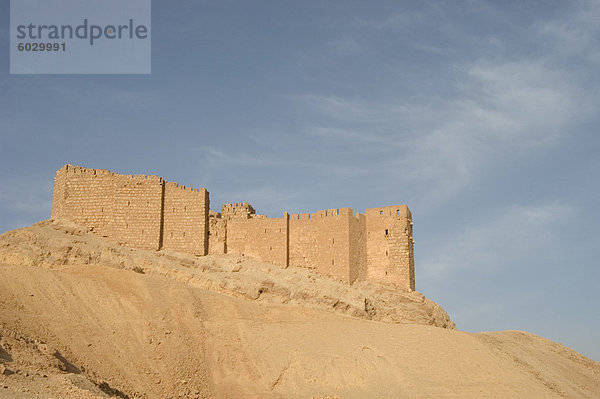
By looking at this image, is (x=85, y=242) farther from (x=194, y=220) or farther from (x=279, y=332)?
(x=279, y=332)

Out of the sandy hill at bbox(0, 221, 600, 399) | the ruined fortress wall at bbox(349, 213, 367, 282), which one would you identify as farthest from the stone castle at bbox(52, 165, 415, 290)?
the sandy hill at bbox(0, 221, 600, 399)

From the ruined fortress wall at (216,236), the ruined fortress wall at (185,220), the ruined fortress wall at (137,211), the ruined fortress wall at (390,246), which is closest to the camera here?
the ruined fortress wall at (137,211)

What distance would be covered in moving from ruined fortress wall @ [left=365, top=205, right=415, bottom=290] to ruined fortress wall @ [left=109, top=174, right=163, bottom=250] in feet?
33.6

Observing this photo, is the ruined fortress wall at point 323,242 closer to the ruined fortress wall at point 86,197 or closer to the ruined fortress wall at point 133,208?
the ruined fortress wall at point 133,208

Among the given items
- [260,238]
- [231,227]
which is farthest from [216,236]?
[260,238]

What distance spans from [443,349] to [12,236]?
62.2 ft

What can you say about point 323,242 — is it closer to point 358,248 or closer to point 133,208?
point 358,248

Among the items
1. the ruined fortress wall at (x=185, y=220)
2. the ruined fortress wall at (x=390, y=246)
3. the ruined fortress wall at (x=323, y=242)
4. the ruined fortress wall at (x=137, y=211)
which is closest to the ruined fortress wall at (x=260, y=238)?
the ruined fortress wall at (x=323, y=242)

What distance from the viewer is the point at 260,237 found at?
1272 inches

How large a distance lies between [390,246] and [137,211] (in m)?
12.1

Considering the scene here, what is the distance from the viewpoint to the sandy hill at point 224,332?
76.1 ft

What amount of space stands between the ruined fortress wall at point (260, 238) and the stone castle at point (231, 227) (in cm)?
5

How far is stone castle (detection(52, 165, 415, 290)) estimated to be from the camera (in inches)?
1223

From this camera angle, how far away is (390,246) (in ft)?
107
